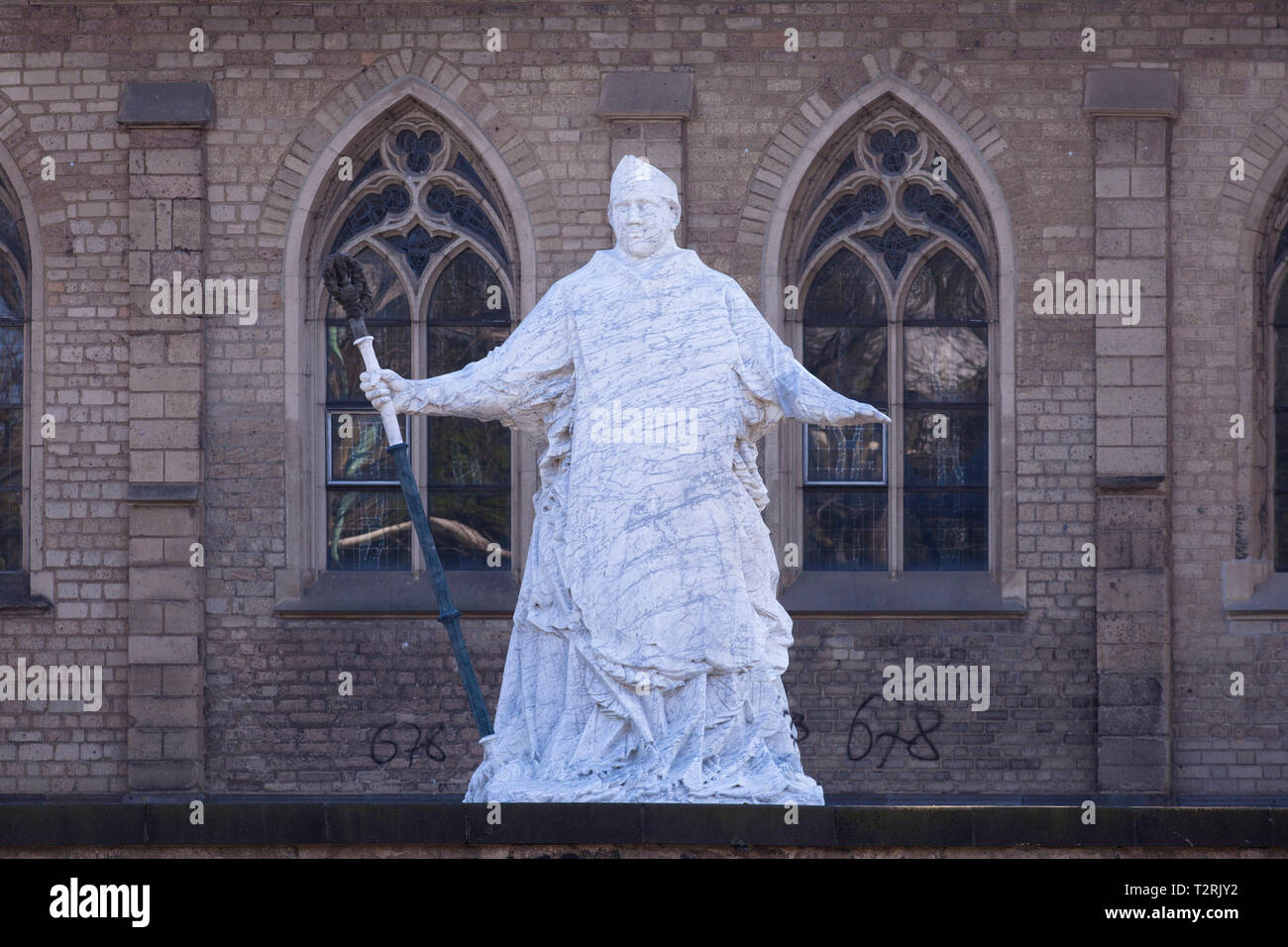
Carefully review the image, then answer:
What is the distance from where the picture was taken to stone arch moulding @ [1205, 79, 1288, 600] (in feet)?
50.7

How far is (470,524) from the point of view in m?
16.0

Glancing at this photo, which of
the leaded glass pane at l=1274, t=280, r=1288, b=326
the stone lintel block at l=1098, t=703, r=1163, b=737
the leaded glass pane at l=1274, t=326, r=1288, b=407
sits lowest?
the stone lintel block at l=1098, t=703, r=1163, b=737

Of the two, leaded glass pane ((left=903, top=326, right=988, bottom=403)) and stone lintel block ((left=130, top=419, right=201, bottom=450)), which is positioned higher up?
leaded glass pane ((left=903, top=326, right=988, bottom=403))

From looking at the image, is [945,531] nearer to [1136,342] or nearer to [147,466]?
[1136,342]

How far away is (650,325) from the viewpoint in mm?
8438

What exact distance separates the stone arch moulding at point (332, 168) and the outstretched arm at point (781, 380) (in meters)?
7.09

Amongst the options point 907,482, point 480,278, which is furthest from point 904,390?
point 480,278

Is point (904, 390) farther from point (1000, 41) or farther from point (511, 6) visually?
point (511, 6)

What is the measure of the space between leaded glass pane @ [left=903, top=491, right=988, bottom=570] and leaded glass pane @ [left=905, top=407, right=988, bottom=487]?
0.39ft

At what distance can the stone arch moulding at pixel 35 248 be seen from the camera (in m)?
15.7

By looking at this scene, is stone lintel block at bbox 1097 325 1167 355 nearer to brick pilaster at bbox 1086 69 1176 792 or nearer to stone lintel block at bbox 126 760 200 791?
brick pilaster at bbox 1086 69 1176 792

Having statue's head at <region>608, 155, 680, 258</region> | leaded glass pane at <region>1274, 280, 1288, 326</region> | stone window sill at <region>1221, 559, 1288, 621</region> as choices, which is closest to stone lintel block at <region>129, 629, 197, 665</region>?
stone window sill at <region>1221, 559, 1288, 621</region>

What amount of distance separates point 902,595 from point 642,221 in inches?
293
